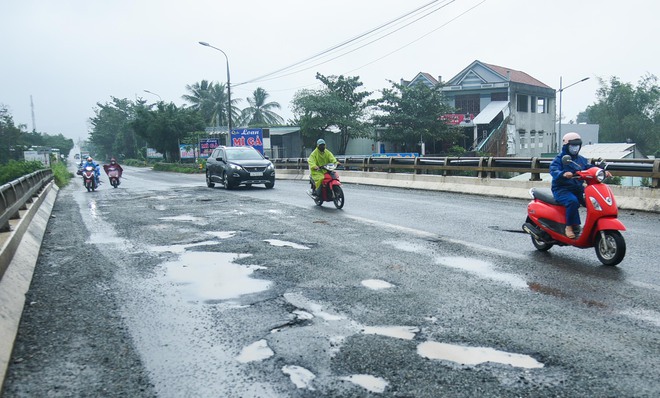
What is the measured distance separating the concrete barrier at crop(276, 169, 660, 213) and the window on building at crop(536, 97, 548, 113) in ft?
94.5

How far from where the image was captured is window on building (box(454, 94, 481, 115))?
140ft

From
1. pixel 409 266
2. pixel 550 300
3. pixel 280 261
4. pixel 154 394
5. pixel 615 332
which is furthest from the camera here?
pixel 280 261

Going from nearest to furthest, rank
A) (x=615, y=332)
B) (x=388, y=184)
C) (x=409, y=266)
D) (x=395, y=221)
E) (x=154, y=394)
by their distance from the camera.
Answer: (x=154, y=394), (x=615, y=332), (x=409, y=266), (x=395, y=221), (x=388, y=184)

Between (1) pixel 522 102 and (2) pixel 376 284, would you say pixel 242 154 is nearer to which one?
(2) pixel 376 284

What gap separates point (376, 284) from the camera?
5.20 m

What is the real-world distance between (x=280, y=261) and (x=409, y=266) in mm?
1556

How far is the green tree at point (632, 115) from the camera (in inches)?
2393

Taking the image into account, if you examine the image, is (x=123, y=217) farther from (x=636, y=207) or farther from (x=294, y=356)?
(x=636, y=207)

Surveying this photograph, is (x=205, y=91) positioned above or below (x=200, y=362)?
above

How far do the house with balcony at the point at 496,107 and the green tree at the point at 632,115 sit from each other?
22.4 m

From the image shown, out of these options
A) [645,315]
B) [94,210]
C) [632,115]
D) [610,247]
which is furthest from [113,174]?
[632,115]

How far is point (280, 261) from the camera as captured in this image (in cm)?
636

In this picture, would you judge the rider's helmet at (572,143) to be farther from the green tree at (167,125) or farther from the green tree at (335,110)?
the green tree at (167,125)

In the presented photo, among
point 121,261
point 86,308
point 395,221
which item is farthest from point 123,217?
point 86,308
